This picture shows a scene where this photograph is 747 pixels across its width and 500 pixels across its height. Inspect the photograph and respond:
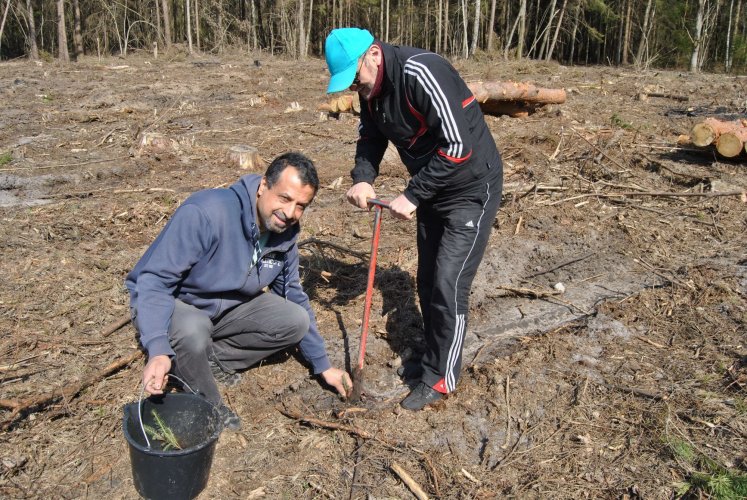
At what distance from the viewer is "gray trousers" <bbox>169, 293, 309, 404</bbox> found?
3.24m

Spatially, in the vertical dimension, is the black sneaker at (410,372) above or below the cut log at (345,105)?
below

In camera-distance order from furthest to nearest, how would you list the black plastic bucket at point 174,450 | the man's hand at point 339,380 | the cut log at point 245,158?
the cut log at point 245,158, the man's hand at point 339,380, the black plastic bucket at point 174,450

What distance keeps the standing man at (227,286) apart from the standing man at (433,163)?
54cm

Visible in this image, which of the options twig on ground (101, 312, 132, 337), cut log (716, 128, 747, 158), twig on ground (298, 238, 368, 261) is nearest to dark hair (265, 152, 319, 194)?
twig on ground (101, 312, 132, 337)

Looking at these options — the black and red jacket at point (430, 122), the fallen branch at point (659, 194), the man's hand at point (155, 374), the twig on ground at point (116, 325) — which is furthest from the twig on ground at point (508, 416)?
the fallen branch at point (659, 194)

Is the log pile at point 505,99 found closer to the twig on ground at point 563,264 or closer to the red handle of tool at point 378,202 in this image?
the twig on ground at point 563,264

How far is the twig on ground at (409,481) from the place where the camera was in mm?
2980

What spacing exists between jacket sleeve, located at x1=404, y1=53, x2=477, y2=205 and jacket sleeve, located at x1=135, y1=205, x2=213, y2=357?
3.70 ft

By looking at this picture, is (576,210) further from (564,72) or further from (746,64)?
(746,64)

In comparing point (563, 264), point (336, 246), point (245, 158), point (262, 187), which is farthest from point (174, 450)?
point (245, 158)

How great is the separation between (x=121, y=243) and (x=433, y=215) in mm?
3649

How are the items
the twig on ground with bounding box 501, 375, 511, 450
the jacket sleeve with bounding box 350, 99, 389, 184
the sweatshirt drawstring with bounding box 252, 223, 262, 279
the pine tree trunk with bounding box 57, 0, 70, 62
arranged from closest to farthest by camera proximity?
the sweatshirt drawstring with bounding box 252, 223, 262, 279, the twig on ground with bounding box 501, 375, 511, 450, the jacket sleeve with bounding box 350, 99, 389, 184, the pine tree trunk with bounding box 57, 0, 70, 62

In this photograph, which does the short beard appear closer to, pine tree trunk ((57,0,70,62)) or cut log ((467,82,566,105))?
cut log ((467,82,566,105))

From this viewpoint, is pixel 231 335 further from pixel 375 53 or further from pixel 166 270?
pixel 375 53
